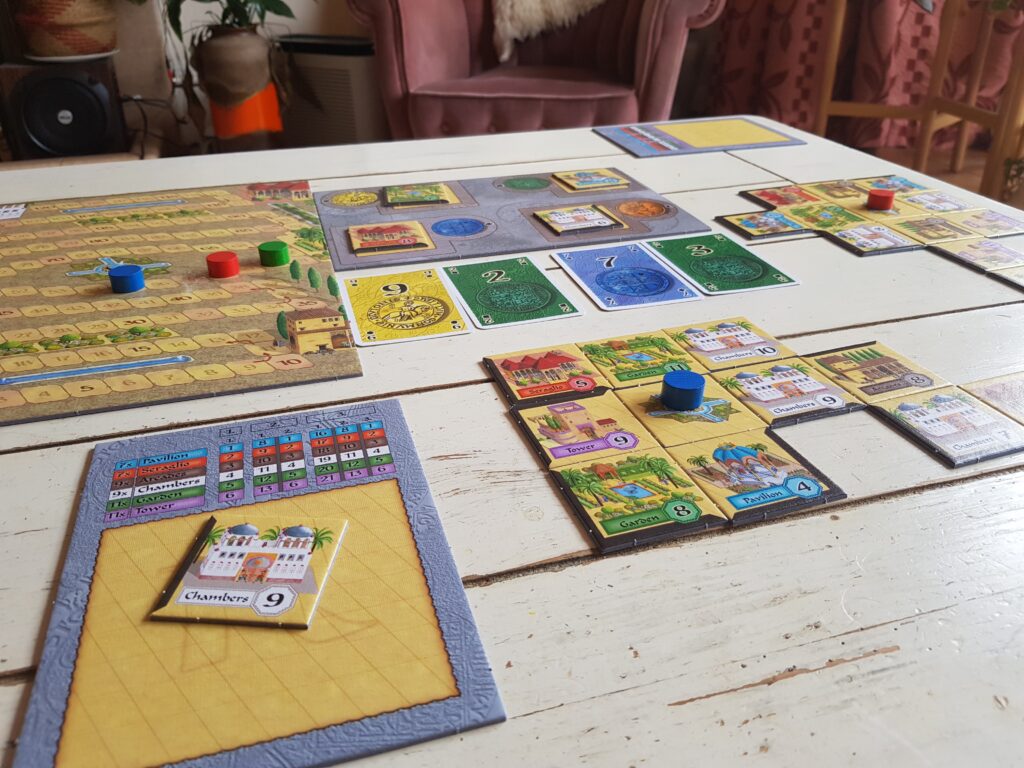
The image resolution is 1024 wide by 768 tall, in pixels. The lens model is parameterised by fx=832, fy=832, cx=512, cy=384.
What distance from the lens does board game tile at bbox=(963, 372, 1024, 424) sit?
0.70 m

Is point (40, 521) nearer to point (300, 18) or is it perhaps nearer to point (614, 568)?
point (614, 568)

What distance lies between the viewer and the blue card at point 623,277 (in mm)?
904

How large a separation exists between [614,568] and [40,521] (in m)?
0.40

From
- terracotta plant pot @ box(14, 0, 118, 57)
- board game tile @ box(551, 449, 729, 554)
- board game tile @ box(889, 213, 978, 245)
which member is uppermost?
terracotta plant pot @ box(14, 0, 118, 57)

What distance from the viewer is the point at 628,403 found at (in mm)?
705

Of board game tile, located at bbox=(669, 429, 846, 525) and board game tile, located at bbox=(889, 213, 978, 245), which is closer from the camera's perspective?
board game tile, located at bbox=(669, 429, 846, 525)

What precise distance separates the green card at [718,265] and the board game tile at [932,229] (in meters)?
0.23

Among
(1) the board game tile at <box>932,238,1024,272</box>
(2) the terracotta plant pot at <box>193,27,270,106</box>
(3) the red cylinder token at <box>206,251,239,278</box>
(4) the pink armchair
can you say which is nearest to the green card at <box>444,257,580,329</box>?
(3) the red cylinder token at <box>206,251,239,278</box>

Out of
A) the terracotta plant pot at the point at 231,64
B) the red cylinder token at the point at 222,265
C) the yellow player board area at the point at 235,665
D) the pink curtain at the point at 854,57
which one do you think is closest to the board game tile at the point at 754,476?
the yellow player board area at the point at 235,665

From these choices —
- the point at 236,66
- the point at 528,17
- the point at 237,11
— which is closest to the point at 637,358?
the point at 528,17

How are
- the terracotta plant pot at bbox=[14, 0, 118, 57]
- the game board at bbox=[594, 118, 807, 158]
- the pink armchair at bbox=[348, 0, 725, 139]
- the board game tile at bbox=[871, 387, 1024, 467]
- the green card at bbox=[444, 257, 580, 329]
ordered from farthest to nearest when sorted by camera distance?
the terracotta plant pot at bbox=[14, 0, 118, 57] → the pink armchair at bbox=[348, 0, 725, 139] → the game board at bbox=[594, 118, 807, 158] → the green card at bbox=[444, 257, 580, 329] → the board game tile at bbox=[871, 387, 1024, 467]

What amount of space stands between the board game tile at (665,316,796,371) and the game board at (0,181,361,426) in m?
0.32

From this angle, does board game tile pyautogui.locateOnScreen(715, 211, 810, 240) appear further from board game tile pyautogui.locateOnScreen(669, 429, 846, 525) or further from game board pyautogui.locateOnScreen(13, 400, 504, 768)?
game board pyautogui.locateOnScreen(13, 400, 504, 768)

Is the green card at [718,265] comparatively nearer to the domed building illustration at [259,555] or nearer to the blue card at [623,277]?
the blue card at [623,277]
